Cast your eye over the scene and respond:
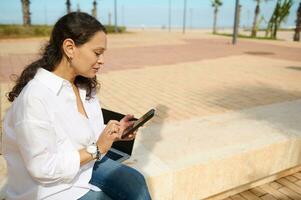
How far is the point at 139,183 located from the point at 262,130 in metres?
2.26

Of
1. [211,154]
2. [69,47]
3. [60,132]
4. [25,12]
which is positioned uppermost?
[25,12]

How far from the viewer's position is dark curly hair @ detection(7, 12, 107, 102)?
1851mm

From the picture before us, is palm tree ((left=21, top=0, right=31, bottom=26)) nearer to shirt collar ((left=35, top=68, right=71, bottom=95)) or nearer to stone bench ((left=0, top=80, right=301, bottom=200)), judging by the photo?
stone bench ((left=0, top=80, right=301, bottom=200))

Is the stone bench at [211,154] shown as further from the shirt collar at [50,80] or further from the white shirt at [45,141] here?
the shirt collar at [50,80]

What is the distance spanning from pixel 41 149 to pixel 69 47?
2.07 ft

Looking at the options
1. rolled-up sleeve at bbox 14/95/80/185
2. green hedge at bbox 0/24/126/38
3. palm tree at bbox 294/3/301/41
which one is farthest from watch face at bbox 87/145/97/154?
palm tree at bbox 294/3/301/41

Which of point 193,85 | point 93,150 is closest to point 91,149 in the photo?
point 93,150

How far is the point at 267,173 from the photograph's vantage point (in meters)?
3.45

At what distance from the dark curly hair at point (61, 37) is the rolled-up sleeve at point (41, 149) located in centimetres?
41

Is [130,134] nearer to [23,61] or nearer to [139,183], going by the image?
[139,183]

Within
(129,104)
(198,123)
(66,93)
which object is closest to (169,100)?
(129,104)

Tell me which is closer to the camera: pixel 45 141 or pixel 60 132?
pixel 45 141

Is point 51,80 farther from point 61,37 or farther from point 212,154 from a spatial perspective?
point 212,154

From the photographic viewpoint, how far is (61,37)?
1891mm
